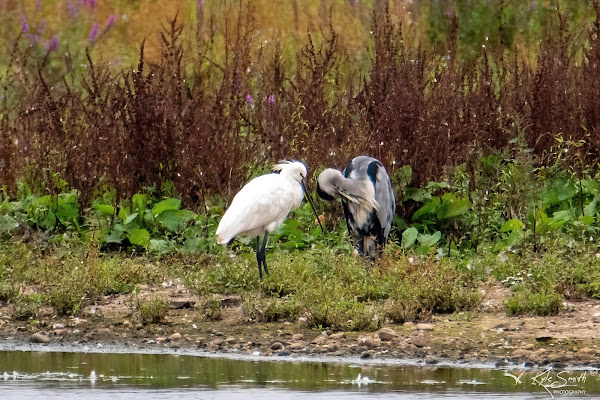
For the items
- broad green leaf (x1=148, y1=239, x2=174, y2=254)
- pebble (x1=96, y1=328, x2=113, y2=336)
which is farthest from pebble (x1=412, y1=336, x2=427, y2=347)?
broad green leaf (x1=148, y1=239, x2=174, y2=254)

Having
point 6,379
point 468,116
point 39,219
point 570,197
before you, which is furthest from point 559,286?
point 39,219

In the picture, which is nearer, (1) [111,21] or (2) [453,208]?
(2) [453,208]

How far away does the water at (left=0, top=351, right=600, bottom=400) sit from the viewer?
5695mm

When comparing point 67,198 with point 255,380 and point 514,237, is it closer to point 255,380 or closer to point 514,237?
point 514,237

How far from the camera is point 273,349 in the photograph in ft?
23.2

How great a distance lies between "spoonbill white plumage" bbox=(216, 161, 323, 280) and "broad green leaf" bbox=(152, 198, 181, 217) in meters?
0.90

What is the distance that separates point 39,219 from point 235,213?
197 centimetres

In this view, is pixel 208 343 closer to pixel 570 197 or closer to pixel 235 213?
pixel 235 213

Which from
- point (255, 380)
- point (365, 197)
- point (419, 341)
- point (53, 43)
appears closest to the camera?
point (255, 380)

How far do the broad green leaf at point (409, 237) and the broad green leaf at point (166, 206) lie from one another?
187 cm

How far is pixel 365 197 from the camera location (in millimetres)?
9117

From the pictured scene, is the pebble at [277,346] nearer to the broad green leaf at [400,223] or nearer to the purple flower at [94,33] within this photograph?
the broad green leaf at [400,223]

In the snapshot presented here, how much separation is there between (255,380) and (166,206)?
3801 mm

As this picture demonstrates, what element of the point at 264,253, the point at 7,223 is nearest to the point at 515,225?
the point at 264,253
